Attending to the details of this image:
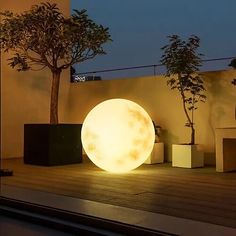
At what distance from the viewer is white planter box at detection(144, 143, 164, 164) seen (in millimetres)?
7031

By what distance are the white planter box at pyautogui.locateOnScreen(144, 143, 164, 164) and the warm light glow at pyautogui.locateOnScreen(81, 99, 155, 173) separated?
4.08ft

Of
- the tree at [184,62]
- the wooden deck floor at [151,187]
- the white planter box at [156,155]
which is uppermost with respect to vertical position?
the tree at [184,62]

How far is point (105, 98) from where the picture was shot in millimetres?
8492

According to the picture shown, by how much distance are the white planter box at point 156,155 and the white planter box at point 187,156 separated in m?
0.40

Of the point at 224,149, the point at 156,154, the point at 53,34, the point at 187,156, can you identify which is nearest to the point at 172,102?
the point at 156,154

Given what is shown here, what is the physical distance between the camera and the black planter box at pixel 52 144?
695 cm

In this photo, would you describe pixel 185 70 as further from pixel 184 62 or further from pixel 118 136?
pixel 118 136

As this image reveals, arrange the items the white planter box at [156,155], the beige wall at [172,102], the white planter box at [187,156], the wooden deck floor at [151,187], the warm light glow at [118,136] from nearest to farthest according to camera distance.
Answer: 1. the wooden deck floor at [151,187]
2. the warm light glow at [118,136]
3. the white planter box at [187,156]
4. the beige wall at [172,102]
5. the white planter box at [156,155]

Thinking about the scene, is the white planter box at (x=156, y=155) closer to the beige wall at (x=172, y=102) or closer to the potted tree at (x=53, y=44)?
the beige wall at (x=172, y=102)

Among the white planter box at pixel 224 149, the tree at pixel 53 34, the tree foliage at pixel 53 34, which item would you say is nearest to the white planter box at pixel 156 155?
the white planter box at pixel 224 149

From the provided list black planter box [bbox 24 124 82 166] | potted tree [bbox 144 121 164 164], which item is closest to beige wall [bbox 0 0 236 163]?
potted tree [bbox 144 121 164 164]

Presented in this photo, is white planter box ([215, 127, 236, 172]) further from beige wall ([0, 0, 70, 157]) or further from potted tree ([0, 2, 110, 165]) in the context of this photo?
beige wall ([0, 0, 70, 157])

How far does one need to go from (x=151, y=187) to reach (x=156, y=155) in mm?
2296

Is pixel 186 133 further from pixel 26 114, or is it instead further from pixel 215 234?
pixel 215 234
